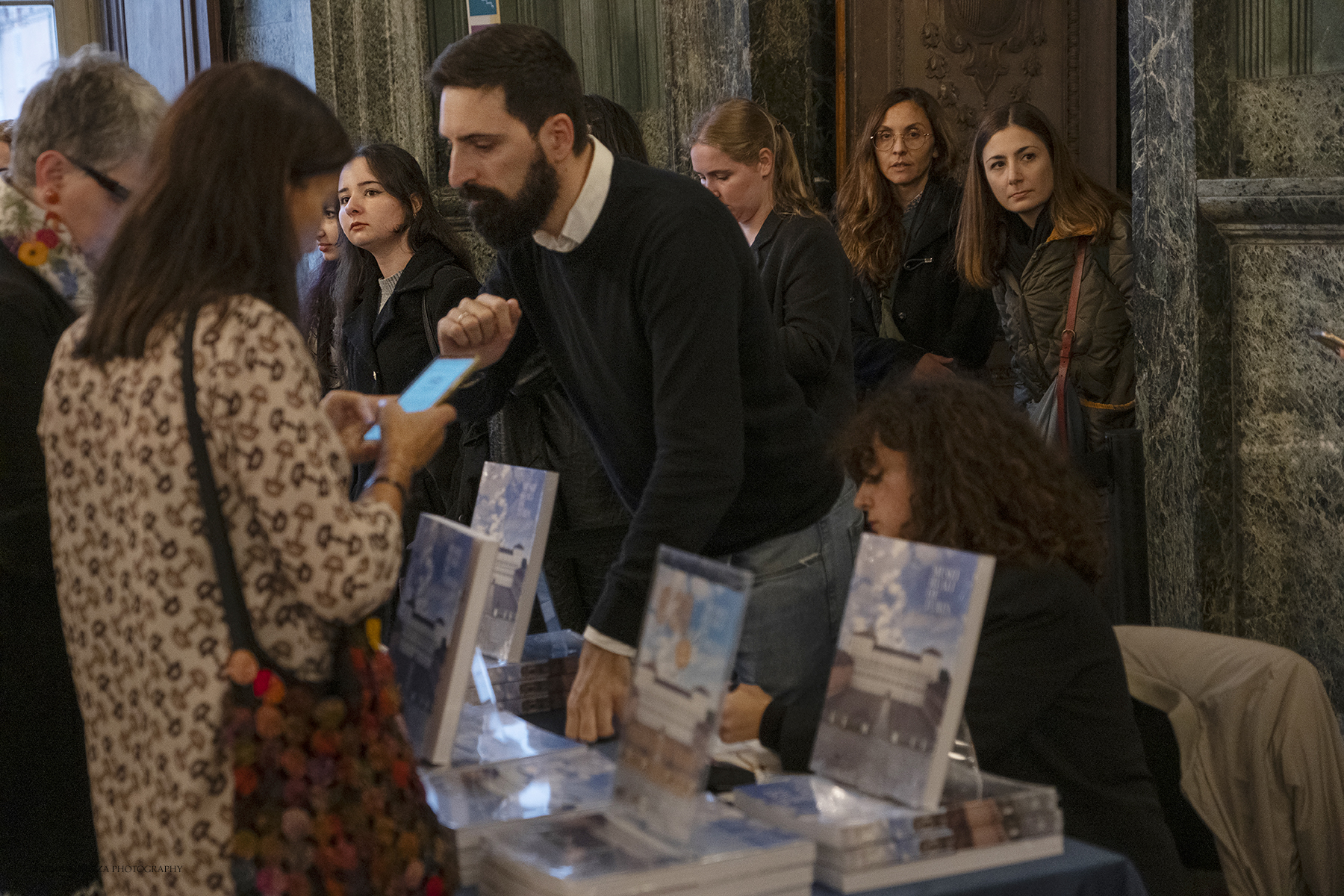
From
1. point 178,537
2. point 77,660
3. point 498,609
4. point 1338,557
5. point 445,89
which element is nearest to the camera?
point 178,537

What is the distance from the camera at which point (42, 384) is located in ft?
6.03

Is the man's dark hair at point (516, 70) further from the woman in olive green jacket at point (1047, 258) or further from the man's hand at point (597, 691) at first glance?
the woman in olive green jacket at point (1047, 258)

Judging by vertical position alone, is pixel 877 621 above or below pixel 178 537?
below

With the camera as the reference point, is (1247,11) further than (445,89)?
Yes

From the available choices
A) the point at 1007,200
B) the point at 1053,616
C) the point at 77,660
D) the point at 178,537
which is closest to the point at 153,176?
the point at 178,537

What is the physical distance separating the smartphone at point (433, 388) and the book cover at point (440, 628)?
0.16 m

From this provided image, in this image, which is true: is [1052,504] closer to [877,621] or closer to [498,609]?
[877,621]

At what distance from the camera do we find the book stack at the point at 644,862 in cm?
137

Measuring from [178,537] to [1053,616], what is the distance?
3.57 feet

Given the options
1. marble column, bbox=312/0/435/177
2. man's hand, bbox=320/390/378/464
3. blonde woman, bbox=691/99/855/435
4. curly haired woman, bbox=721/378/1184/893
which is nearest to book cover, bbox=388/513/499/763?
man's hand, bbox=320/390/378/464

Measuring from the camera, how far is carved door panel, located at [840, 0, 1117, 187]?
4895 millimetres

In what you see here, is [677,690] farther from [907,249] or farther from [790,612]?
[907,249]

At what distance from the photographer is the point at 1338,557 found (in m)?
3.22

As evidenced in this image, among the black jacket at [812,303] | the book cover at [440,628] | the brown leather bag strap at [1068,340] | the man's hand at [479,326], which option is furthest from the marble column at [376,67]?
the book cover at [440,628]
